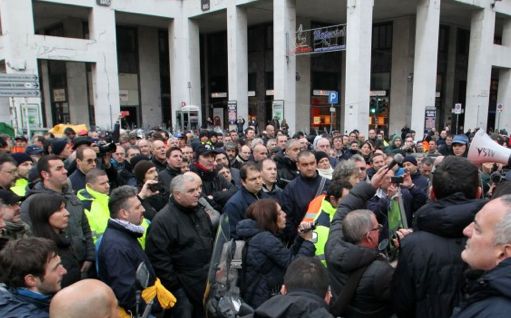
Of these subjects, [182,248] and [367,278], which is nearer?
[367,278]

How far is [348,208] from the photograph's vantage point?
126 inches

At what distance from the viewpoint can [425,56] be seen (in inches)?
872

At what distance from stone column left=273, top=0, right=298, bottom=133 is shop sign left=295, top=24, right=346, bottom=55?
0.59m

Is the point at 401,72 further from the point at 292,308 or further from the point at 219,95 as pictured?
the point at 292,308

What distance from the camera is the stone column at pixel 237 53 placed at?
24734 millimetres

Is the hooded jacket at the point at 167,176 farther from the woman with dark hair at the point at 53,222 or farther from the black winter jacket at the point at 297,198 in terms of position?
the woman with dark hair at the point at 53,222

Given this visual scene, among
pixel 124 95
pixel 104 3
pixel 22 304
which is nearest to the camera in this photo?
pixel 22 304

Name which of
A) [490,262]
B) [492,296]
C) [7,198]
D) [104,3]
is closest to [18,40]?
[104,3]

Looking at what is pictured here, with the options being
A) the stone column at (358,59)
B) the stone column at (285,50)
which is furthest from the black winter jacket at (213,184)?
the stone column at (285,50)

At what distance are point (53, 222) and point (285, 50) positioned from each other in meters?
20.7

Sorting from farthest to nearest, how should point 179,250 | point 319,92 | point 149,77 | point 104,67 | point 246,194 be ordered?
point 149,77 < point 319,92 < point 104,67 < point 246,194 < point 179,250

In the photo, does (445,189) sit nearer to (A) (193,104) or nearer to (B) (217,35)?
(A) (193,104)

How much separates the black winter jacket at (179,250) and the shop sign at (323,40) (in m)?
18.5

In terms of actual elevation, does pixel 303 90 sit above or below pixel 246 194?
above
